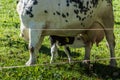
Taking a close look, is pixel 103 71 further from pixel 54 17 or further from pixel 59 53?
pixel 59 53

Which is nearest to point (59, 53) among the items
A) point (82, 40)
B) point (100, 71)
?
point (82, 40)

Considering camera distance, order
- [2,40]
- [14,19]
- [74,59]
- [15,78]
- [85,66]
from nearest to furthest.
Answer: [15,78]
[85,66]
[74,59]
[2,40]
[14,19]

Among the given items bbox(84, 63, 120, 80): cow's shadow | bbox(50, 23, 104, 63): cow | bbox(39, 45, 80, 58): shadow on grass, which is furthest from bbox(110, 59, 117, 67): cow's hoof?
bbox(39, 45, 80, 58): shadow on grass

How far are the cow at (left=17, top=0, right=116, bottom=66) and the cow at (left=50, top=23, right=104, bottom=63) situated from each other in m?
0.28

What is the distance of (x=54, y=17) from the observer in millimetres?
8781

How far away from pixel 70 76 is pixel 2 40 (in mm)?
3531

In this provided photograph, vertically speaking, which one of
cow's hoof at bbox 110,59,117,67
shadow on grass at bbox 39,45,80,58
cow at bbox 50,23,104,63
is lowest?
cow's hoof at bbox 110,59,117,67

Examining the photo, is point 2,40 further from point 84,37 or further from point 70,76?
point 70,76

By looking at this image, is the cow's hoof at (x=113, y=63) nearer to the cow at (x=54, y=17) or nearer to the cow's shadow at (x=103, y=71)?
the cow at (x=54, y=17)

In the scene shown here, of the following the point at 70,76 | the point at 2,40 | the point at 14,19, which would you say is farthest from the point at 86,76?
the point at 14,19

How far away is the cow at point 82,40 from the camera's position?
9727mm

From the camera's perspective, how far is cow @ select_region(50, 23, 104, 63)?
973 centimetres

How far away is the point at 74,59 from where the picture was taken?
398 inches

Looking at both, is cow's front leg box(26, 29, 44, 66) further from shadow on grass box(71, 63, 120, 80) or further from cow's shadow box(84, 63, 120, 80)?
cow's shadow box(84, 63, 120, 80)
